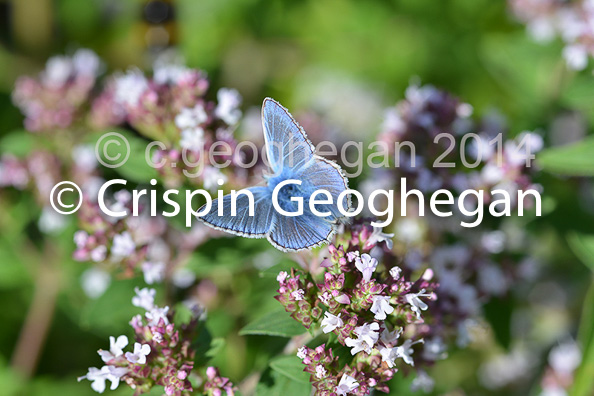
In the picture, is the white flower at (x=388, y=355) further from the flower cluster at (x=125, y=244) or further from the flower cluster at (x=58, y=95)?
the flower cluster at (x=58, y=95)

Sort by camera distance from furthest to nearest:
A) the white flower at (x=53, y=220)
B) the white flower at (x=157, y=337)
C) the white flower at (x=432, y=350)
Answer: the white flower at (x=53, y=220)
the white flower at (x=432, y=350)
the white flower at (x=157, y=337)

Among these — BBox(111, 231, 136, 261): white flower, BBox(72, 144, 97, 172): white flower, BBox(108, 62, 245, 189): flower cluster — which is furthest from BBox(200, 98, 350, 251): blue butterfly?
BBox(72, 144, 97, 172): white flower

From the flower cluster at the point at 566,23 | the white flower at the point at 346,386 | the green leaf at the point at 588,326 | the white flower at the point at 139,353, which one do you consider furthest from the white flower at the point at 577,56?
the white flower at the point at 139,353

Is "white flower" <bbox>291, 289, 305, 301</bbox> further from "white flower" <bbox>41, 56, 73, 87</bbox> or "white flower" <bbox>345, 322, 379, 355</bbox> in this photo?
"white flower" <bbox>41, 56, 73, 87</bbox>

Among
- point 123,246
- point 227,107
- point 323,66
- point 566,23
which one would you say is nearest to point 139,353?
point 123,246

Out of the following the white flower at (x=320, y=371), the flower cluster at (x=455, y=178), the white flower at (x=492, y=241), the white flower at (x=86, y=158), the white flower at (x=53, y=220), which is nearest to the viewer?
the white flower at (x=320, y=371)

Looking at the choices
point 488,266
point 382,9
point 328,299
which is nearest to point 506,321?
point 488,266

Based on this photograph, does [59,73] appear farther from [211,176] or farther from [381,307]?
[381,307]
